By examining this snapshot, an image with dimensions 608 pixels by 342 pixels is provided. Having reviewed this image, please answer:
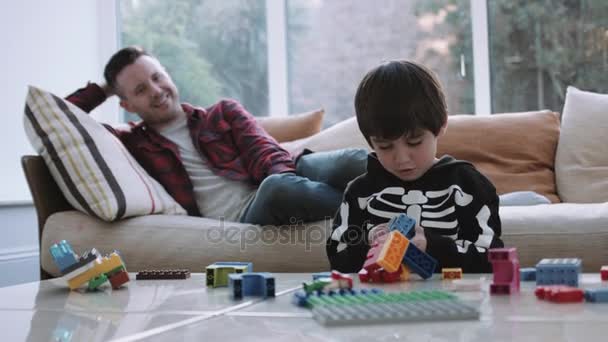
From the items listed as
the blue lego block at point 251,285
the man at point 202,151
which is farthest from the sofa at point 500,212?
the blue lego block at point 251,285

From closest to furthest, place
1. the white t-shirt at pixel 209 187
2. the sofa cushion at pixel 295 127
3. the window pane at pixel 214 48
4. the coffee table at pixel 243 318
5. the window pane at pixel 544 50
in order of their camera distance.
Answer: the coffee table at pixel 243 318 → the white t-shirt at pixel 209 187 → the sofa cushion at pixel 295 127 → the window pane at pixel 544 50 → the window pane at pixel 214 48

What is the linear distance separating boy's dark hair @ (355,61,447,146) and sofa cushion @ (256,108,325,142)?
1.39m

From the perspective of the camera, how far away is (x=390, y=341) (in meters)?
0.60

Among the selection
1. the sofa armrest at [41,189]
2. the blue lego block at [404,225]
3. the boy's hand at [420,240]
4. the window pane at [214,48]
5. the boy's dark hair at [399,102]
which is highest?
the window pane at [214,48]

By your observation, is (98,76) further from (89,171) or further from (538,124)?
(538,124)

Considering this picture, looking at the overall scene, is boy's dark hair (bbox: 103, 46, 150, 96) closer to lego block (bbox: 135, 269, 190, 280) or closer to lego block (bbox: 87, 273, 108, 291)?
lego block (bbox: 135, 269, 190, 280)

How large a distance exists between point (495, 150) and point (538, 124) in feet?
0.57

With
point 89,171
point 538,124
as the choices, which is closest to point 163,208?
point 89,171

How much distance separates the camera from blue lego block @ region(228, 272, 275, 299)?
933 millimetres

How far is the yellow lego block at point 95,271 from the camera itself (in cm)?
111

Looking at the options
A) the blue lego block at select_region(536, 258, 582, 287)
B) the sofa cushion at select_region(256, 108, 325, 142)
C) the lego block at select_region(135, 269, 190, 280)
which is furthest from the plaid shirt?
the blue lego block at select_region(536, 258, 582, 287)

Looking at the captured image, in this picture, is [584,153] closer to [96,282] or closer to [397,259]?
[397,259]

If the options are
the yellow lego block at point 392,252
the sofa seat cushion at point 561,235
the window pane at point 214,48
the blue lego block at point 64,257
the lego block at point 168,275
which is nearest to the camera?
the yellow lego block at point 392,252

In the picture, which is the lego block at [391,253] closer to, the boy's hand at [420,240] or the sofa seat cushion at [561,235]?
the boy's hand at [420,240]
